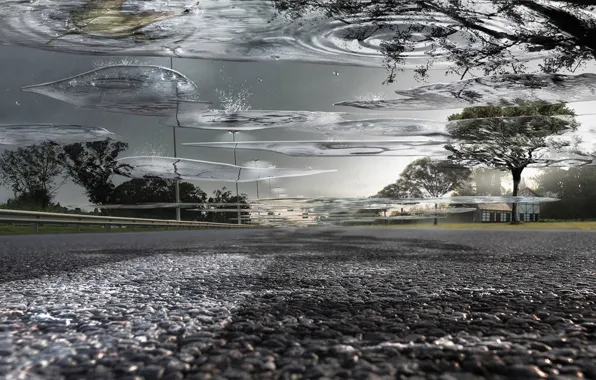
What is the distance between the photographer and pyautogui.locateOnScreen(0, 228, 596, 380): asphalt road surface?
1.82 meters

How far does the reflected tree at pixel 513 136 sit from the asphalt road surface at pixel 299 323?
17027 mm

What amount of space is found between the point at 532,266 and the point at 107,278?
427cm

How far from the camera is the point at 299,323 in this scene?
2.56m

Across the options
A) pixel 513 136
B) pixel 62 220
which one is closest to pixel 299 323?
pixel 62 220

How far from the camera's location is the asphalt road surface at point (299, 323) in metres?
1.82

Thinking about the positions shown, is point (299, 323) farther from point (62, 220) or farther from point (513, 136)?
point (513, 136)

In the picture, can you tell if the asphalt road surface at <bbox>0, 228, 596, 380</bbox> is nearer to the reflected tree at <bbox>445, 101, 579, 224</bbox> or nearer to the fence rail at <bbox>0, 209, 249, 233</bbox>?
the fence rail at <bbox>0, 209, 249, 233</bbox>

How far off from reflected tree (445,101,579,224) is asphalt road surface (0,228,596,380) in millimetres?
17027

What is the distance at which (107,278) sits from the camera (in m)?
4.54

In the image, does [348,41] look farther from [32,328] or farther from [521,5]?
[32,328]

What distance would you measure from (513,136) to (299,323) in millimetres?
21706

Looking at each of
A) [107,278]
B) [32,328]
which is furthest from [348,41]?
[32,328]

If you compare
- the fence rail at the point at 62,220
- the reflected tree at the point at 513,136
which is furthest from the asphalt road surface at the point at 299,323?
the reflected tree at the point at 513,136

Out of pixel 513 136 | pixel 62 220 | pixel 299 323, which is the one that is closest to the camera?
pixel 299 323
